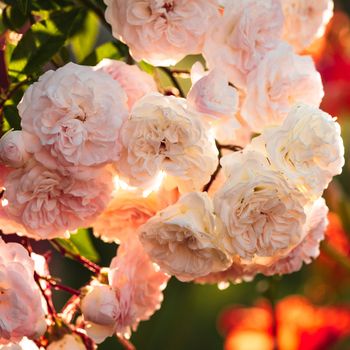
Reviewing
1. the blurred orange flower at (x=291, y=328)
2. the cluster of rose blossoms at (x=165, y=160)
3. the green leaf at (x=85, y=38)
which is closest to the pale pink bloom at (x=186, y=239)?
the cluster of rose blossoms at (x=165, y=160)

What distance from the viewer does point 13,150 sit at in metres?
0.53

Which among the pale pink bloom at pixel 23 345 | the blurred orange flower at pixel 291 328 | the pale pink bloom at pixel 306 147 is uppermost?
the pale pink bloom at pixel 306 147

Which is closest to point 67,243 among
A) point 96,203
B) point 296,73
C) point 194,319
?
point 96,203

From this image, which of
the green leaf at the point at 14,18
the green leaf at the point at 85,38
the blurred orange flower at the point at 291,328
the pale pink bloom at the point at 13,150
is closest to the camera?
the pale pink bloom at the point at 13,150

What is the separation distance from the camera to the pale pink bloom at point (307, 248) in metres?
0.64

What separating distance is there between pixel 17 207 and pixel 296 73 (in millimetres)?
210

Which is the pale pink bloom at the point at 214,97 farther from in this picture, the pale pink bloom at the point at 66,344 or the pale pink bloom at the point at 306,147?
the pale pink bloom at the point at 66,344

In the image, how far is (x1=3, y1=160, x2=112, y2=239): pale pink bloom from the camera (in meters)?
0.55

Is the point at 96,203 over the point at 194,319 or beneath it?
over

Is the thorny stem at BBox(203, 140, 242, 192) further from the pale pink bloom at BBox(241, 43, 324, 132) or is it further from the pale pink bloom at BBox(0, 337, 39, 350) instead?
the pale pink bloom at BBox(0, 337, 39, 350)

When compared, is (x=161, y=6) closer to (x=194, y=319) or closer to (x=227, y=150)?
(x=227, y=150)

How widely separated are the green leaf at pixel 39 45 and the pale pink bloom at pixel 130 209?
0.34 ft

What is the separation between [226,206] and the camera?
1.80ft

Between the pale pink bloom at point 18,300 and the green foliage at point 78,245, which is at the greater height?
the pale pink bloom at point 18,300
